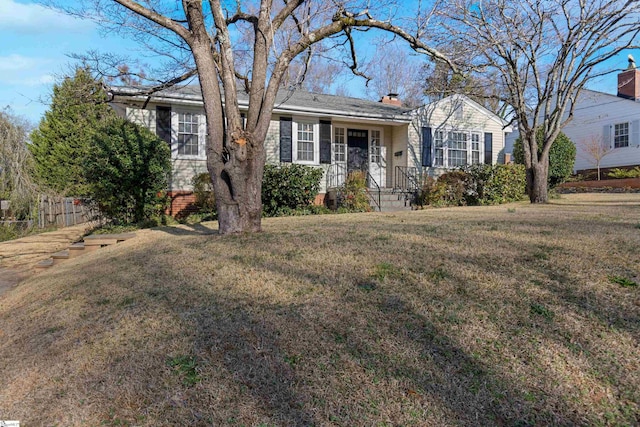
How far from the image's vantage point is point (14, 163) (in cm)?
1145

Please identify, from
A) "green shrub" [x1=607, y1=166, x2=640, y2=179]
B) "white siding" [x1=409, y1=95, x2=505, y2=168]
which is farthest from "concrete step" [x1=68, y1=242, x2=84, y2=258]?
"green shrub" [x1=607, y1=166, x2=640, y2=179]

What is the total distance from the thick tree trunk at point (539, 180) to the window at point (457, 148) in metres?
3.85

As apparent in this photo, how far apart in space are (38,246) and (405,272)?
10.5 metres

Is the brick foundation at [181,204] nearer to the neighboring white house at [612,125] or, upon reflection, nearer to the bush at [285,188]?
the bush at [285,188]

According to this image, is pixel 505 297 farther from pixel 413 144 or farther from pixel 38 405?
pixel 413 144

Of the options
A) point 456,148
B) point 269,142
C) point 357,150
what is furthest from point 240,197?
point 456,148

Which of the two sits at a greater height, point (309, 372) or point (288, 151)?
point (288, 151)

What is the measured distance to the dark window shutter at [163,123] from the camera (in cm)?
1138

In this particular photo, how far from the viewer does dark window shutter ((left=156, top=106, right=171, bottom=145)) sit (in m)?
11.4

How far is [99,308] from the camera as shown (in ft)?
12.5

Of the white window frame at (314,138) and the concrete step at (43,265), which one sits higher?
the white window frame at (314,138)

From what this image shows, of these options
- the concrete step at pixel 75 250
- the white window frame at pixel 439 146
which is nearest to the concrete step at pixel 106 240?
the concrete step at pixel 75 250

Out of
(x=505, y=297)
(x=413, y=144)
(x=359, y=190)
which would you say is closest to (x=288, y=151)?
(x=359, y=190)

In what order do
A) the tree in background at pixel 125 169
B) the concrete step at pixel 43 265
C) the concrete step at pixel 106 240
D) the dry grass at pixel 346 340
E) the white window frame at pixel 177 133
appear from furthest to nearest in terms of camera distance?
the white window frame at pixel 177 133
the tree in background at pixel 125 169
the concrete step at pixel 106 240
the concrete step at pixel 43 265
the dry grass at pixel 346 340
